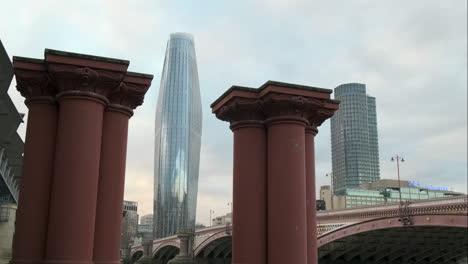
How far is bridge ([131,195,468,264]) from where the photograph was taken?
41719 millimetres

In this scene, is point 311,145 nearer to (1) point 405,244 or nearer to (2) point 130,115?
(2) point 130,115

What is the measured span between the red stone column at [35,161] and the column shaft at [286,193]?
15.8 ft

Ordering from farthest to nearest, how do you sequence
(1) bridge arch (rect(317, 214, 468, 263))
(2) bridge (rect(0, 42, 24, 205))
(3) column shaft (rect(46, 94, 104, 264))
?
(1) bridge arch (rect(317, 214, 468, 263))
(2) bridge (rect(0, 42, 24, 205))
(3) column shaft (rect(46, 94, 104, 264))

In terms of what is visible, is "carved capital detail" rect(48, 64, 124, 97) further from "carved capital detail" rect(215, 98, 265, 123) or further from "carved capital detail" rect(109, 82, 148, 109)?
"carved capital detail" rect(215, 98, 265, 123)

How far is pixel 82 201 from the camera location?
9938mm

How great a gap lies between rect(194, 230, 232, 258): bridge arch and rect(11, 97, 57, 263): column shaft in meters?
63.7

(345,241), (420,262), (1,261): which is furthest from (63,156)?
(420,262)

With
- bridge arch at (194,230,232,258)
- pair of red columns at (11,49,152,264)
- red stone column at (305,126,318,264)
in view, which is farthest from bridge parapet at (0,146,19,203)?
red stone column at (305,126,318,264)

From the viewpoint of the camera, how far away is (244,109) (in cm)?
1186

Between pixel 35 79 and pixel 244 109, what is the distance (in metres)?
4.66

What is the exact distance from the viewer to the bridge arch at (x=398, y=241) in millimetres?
43844

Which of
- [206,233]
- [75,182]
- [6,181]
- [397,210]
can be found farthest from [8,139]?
[206,233]

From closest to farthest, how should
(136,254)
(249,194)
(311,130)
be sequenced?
1. (249,194)
2. (311,130)
3. (136,254)

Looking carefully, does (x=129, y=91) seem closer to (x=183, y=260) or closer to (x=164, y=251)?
(x=183, y=260)
